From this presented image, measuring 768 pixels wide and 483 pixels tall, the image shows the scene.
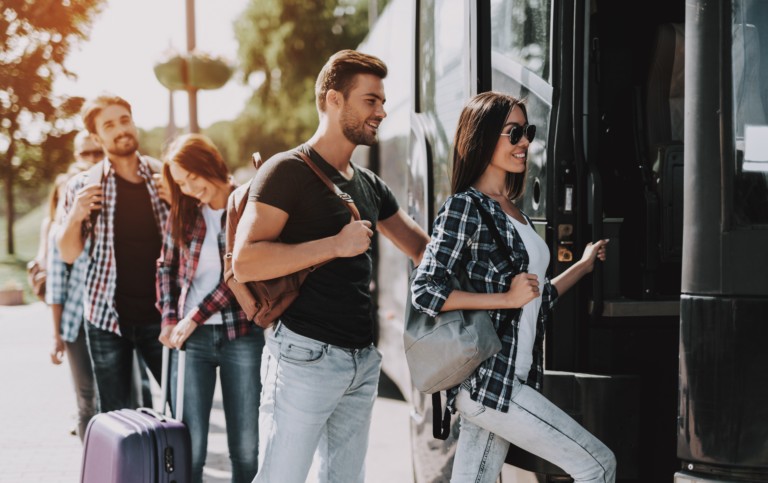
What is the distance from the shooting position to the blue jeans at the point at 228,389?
9.90 feet

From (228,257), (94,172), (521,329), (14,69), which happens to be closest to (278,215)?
(228,257)

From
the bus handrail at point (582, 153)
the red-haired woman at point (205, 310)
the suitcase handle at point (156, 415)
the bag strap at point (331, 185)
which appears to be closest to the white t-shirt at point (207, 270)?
the red-haired woman at point (205, 310)

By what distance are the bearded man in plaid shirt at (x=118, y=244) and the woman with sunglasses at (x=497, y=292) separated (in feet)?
5.83

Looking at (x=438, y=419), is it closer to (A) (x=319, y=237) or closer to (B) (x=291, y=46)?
(A) (x=319, y=237)

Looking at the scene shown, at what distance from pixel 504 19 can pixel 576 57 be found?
36 centimetres

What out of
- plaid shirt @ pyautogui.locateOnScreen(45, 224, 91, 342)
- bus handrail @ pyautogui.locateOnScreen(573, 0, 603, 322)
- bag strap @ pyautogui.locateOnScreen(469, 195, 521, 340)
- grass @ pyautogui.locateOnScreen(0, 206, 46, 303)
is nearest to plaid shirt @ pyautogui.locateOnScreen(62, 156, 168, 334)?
plaid shirt @ pyautogui.locateOnScreen(45, 224, 91, 342)

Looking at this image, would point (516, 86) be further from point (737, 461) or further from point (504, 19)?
point (737, 461)

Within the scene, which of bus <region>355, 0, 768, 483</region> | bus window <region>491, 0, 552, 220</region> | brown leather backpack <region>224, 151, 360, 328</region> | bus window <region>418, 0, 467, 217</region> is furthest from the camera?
bus window <region>418, 0, 467, 217</region>

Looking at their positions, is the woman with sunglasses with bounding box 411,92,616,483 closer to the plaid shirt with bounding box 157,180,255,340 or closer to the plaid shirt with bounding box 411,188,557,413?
the plaid shirt with bounding box 411,188,557,413

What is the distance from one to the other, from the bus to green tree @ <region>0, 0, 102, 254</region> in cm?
1638

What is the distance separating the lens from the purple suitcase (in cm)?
268

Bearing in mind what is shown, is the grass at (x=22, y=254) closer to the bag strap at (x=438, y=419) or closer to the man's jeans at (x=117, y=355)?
the man's jeans at (x=117, y=355)

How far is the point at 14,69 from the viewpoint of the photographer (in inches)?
687

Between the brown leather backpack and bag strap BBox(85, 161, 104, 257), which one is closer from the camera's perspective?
the brown leather backpack
